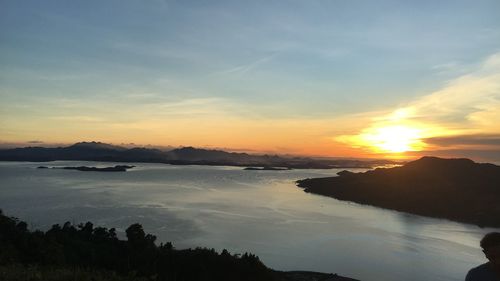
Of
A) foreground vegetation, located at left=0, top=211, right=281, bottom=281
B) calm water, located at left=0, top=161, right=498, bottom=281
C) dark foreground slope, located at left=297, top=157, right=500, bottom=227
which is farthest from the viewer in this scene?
dark foreground slope, located at left=297, top=157, right=500, bottom=227

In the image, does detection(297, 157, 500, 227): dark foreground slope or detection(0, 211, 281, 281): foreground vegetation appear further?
detection(297, 157, 500, 227): dark foreground slope

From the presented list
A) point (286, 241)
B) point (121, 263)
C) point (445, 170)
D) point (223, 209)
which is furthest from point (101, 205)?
point (445, 170)

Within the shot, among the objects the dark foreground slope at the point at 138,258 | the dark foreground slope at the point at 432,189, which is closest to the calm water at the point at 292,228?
the dark foreground slope at the point at 432,189

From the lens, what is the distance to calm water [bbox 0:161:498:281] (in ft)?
164

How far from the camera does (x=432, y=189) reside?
11362 cm

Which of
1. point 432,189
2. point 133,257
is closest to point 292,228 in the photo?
point 133,257

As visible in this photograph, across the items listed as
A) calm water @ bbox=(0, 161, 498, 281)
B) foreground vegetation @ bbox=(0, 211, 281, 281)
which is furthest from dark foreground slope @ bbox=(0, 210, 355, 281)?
calm water @ bbox=(0, 161, 498, 281)

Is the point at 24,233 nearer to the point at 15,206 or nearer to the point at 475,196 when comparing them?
the point at 15,206

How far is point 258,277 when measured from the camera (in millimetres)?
34906

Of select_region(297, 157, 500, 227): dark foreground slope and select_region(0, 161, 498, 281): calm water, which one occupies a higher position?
select_region(297, 157, 500, 227): dark foreground slope

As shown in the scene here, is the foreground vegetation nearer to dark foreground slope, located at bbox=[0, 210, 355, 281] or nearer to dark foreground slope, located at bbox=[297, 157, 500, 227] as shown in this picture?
dark foreground slope, located at bbox=[0, 210, 355, 281]

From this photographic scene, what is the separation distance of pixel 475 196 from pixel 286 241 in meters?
63.3

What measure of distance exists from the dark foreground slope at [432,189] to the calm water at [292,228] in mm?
8679

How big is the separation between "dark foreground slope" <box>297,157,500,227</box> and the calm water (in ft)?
28.5
